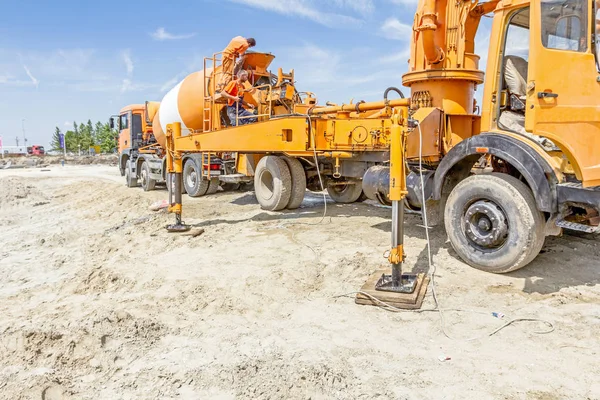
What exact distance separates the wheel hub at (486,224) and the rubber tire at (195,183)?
821 cm

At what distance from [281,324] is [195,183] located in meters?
8.81

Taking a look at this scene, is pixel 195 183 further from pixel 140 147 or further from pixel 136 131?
pixel 136 131

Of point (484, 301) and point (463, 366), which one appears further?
point (484, 301)

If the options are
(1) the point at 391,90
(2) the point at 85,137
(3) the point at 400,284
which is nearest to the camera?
(3) the point at 400,284

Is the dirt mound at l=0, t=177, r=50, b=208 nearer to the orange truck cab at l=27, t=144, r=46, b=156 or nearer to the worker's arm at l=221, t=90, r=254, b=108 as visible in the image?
the worker's arm at l=221, t=90, r=254, b=108

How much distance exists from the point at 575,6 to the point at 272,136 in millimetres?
4403

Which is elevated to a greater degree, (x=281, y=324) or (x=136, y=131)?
(x=136, y=131)

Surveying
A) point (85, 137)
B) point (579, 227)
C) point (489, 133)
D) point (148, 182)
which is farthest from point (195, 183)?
point (85, 137)

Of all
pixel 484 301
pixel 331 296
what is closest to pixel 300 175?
pixel 331 296

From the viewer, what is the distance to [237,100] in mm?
10359

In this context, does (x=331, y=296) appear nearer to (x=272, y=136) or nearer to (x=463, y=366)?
(x=463, y=366)

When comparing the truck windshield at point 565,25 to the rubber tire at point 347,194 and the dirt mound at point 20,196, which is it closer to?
the rubber tire at point 347,194

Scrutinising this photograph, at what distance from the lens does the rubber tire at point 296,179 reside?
9.02m

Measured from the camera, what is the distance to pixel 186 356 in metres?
3.46
